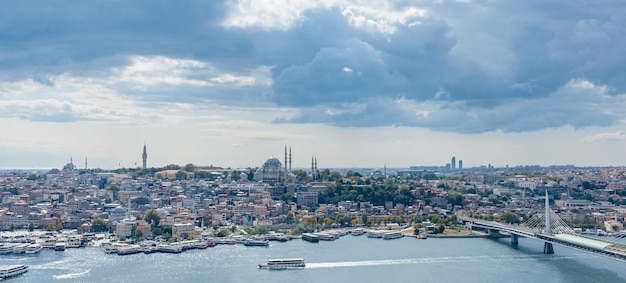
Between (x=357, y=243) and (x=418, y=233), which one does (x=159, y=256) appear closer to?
(x=357, y=243)

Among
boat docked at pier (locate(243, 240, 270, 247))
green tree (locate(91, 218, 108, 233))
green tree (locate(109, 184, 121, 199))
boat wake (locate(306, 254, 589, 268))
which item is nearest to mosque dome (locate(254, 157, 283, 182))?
green tree (locate(109, 184, 121, 199))

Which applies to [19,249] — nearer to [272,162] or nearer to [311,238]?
[311,238]

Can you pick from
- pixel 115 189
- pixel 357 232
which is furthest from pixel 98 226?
pixel 115 189

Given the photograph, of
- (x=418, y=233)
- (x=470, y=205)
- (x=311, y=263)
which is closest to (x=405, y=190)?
(x=470, y=205)

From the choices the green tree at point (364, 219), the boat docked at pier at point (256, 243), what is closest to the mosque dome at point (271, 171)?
the green tree at point (364, 219)

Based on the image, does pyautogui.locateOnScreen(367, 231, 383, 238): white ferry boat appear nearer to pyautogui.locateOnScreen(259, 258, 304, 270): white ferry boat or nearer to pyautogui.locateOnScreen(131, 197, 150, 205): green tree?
pyautogui.locateOnScreen(259, 258, 304, 270): white ferry boat

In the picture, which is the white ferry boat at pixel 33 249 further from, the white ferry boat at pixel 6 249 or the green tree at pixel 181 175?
the green tree at pixel 181 175
